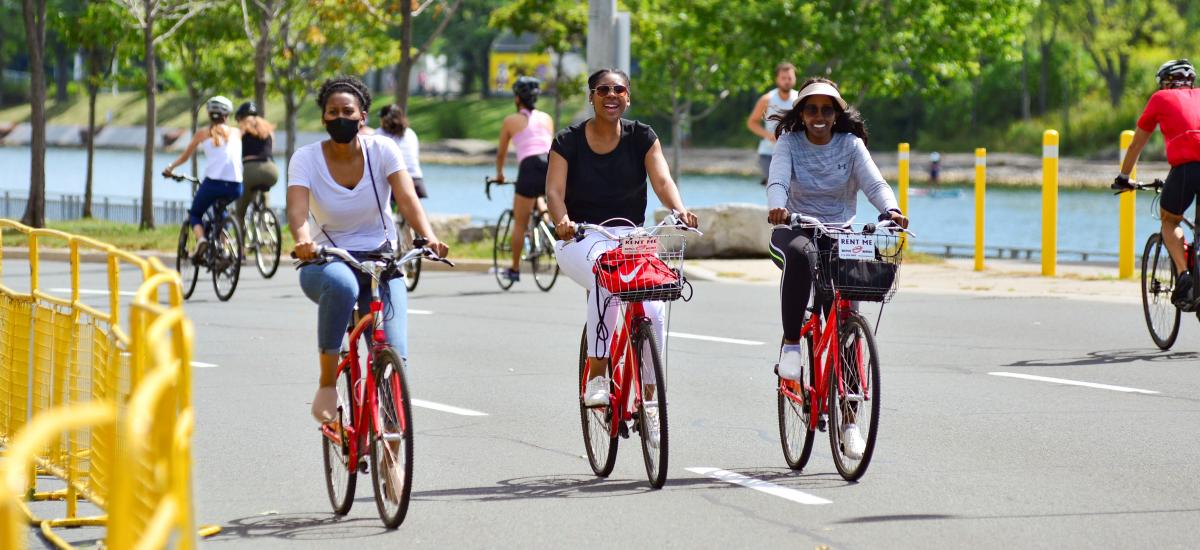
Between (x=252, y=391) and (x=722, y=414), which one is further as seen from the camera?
(x=252, y=391)

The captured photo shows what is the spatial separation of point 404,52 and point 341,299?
19.0 m

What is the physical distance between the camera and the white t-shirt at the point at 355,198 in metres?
6.46

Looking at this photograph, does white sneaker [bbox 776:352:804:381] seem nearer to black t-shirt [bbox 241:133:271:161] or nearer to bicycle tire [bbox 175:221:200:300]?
bicycle tire [bbox 175:221:200:300]

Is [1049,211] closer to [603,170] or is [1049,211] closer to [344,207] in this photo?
[603,170]

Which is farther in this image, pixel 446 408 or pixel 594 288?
pixel 446 408

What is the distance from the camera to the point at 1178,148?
10367mm

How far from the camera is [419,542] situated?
5918 mm

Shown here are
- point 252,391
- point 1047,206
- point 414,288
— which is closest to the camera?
point 252,391

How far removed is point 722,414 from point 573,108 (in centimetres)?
8494

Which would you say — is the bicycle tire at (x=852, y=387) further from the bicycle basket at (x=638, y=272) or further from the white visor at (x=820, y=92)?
the white visor at (x=820, y=92)

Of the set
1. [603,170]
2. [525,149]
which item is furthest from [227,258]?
[603,170]

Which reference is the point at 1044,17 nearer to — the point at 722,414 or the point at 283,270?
the point at 283,270

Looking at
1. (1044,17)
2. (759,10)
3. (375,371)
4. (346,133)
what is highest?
(1044,17)

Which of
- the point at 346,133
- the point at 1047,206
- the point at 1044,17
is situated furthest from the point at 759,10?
the point at 1044,17
